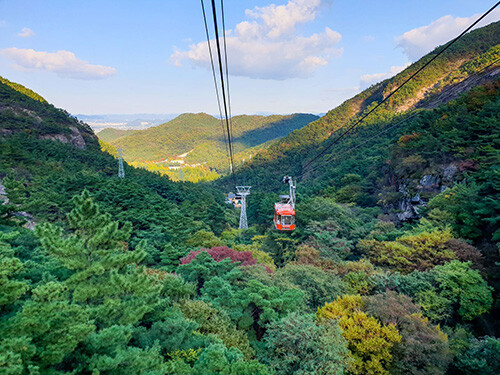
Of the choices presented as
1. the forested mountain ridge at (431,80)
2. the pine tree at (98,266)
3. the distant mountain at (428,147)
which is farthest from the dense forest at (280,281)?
the forested mountain ridge at (431,80)

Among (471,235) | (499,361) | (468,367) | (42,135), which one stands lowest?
(468,367)

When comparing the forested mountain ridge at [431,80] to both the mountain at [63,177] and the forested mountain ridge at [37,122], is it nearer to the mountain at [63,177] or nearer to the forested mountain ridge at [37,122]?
the mountain at [63,177]

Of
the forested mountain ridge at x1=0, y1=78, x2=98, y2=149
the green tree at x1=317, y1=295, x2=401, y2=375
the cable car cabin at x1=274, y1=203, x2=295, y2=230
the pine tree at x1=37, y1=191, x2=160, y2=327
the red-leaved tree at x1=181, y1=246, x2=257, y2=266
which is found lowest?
the green tree at x1=317, y1=295, x2=401, y2=375

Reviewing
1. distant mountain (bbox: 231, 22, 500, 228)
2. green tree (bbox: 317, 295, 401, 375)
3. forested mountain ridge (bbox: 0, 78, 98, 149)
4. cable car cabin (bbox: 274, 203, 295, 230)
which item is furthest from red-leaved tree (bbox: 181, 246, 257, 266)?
forested mountain ridge (bbox: 0, 78, 98, 149)

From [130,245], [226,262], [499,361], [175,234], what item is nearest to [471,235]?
[499,361]

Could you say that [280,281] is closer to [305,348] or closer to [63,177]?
[305,348]

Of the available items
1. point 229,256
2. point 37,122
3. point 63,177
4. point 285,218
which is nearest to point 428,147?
point 285,218

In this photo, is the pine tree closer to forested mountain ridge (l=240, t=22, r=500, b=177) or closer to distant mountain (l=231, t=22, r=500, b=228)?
distant mountain (l=231, t=22, r=500, b=228)

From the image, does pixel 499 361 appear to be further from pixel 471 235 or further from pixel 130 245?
pixel 130 245
